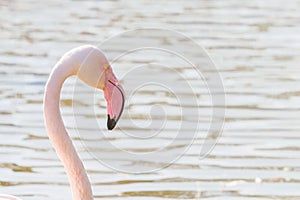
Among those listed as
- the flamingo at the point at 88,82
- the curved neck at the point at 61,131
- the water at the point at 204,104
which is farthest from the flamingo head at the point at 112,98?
the water at the point at 204,104

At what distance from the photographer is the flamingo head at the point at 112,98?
5594 mm

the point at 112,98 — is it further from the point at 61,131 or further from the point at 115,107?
the point at 61,131

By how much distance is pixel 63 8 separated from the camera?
15.9 meters

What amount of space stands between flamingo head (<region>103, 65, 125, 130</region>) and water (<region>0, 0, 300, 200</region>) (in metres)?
1.62

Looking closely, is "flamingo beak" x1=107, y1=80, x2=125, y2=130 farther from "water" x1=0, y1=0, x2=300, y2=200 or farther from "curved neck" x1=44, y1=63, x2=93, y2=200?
"water" x1=0, y1=0, x2=300, y2=200

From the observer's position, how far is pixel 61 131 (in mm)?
5590

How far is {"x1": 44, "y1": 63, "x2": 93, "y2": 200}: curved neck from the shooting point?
5.52 m

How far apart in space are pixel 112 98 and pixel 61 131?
35 centimetres

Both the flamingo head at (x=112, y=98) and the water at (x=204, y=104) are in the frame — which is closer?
the flamingo head at (x=112, y=98)

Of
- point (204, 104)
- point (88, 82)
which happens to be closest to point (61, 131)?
point (88, 82)

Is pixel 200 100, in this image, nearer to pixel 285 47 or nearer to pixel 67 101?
pixel 67 101

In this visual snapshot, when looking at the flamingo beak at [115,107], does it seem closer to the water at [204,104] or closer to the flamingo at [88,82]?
the flamingo at [88,82]

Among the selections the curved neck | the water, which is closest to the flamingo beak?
the curved neck

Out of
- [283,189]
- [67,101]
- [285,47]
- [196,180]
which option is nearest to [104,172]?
[196,180]
